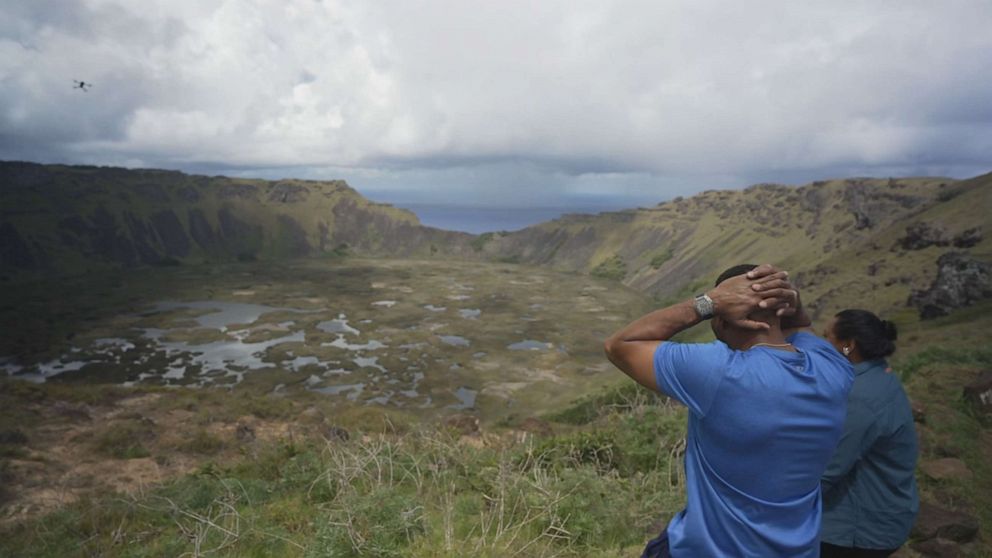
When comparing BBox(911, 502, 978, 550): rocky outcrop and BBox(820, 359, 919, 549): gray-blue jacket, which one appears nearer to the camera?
BBox(820, 359, 919, 549): gray-blue jacket

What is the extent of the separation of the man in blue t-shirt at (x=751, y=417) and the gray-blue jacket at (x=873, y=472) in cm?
140

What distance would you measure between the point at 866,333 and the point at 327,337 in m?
94.8

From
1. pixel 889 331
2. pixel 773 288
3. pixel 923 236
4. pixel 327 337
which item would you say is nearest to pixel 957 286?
pixel 923 236

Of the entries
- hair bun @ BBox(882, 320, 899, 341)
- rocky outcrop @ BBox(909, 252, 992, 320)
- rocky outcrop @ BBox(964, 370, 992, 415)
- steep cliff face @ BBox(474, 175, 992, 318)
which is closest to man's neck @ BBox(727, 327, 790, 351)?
hair bun @ BBox(882, 320, 899, 341)

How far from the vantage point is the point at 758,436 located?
2.66 metres

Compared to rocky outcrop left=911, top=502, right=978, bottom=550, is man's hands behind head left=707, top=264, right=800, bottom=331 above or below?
above

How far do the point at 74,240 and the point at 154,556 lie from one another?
207 metres

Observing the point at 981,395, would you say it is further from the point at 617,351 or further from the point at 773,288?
the point at 617,351

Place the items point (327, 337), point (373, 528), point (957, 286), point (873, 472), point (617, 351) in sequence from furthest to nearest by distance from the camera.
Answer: point (327, 337)
point (957, 286)
point (373, 528)
point (873, 472)
point (617, 351)

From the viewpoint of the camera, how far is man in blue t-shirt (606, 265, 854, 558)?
267cm

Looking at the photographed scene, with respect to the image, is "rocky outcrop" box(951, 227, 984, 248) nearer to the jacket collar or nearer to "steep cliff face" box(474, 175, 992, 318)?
"steep cliff face" box(474, 175, 992, 318)

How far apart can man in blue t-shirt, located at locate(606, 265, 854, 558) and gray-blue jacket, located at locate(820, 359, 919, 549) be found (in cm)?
140

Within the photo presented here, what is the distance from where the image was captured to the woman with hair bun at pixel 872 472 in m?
4.04

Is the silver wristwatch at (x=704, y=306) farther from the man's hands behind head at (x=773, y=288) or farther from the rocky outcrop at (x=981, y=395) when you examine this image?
the rocky outcrop at (x=981, y=395)
